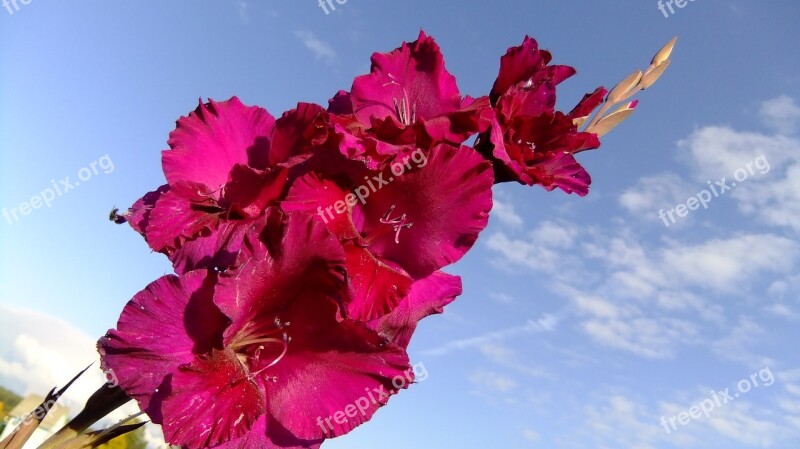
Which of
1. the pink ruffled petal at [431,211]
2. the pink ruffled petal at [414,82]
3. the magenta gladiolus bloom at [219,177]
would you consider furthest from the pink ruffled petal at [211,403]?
the pink ruffled petal at [414,82]

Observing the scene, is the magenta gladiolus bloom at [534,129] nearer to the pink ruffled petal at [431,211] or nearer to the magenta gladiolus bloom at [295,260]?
the magenta gladiolus bloom at [295,260]

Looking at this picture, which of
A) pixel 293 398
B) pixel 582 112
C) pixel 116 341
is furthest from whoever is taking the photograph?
pixel 582 112

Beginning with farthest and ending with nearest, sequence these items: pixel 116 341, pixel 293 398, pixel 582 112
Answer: pixel 582 112, pixel 293 398, pixel 116 341

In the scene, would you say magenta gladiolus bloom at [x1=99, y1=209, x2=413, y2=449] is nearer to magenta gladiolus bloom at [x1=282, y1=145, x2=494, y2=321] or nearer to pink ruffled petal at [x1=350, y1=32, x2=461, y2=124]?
magenta gladiolus bloom at [x1=282, y1=145, x2=494, y2=321]

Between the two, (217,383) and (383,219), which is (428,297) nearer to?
(383,219)

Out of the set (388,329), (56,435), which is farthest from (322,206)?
(56,435)

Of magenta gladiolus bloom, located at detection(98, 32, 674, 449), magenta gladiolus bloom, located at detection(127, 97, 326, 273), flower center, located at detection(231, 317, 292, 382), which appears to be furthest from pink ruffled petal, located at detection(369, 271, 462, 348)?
magenta gladiolus bloom, located at detection(127, 97, 326, 273)

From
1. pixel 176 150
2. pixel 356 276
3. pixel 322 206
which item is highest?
pixel 176 150
